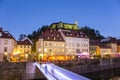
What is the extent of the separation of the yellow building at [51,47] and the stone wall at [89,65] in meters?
8.48

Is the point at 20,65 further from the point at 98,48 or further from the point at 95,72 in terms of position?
the point at 98,48

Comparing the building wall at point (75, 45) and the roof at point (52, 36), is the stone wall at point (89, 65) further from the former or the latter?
the roof at point (52, 36)

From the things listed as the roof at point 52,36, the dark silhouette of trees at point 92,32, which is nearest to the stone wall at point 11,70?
the roof at point 52,36

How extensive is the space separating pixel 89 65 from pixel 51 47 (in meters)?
10.8

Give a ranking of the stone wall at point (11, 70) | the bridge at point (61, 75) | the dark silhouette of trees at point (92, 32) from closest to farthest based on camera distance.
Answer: the bridge at point (61, 75) < the stone wall at point (11, 70) < the dark silhouette of trees at point (92, 32)

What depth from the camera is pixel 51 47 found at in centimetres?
3822

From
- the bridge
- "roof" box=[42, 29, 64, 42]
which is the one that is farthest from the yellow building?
the bridge

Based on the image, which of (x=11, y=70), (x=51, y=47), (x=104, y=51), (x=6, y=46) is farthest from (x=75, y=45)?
(x=11, y=70)

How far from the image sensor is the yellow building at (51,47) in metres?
37.3

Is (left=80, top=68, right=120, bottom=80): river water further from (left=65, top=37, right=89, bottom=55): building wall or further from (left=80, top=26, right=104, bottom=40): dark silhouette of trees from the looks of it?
(left=80, top=26, right=104, bottom=40): dark silhouette of trees

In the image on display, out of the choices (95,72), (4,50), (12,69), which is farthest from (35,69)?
(4,50)

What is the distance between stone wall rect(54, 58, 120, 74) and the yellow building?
8483 millimetres

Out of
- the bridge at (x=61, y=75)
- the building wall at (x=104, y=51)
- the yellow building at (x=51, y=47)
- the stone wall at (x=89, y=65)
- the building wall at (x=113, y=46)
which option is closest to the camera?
the bridge at (x=61, y=75)

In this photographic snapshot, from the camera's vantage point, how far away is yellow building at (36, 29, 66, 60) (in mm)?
37312
